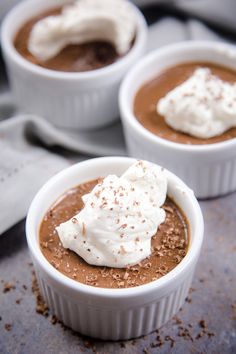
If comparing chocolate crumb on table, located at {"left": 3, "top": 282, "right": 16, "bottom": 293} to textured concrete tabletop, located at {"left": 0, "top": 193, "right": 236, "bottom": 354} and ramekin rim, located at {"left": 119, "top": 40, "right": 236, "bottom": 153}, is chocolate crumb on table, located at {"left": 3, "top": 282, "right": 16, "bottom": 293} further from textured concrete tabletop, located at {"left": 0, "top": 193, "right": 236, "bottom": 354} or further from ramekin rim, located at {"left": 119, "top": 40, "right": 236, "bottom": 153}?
ramekin rim, located at {"left": 119, "top": 40, "right": 236, "bottom": 153}

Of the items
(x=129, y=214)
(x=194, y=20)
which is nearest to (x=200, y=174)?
(x=129, y=214)

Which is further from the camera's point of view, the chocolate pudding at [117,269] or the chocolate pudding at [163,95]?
the chocolate pudding at [163,95]

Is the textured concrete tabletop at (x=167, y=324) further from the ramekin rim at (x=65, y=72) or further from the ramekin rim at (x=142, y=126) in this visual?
the ramekin rim at (x=65, y=72)

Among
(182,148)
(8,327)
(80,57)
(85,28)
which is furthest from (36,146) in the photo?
(8,327)

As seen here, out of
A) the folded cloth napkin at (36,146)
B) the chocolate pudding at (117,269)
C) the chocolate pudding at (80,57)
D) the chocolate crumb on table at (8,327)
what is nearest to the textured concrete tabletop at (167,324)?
the chocolate crumb on table at (8,327)

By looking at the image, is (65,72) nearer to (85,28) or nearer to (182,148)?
(85,28)

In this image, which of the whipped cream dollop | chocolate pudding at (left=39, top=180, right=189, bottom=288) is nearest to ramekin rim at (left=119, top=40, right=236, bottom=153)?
the whipped cream dollop

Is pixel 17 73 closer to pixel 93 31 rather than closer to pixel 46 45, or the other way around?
pixel 46 45
